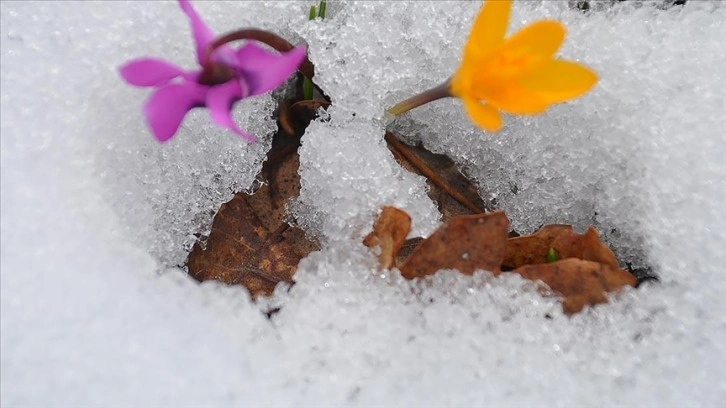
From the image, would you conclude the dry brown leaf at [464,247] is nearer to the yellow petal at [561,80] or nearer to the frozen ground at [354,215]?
the frozen ground at [354,215]

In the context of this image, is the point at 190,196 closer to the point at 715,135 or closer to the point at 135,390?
the point at 135,390

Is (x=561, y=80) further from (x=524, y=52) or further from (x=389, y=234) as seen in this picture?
(x=389, y=234)

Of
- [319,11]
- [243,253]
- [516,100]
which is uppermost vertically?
[516,100]

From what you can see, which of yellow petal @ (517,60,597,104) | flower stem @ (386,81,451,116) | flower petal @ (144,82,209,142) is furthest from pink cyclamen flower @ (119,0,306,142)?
yellow petal @ (517,60,597,104)

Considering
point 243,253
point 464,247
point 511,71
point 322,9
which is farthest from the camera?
point 322,9

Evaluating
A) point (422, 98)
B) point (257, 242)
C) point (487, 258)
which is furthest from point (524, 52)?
point (257, 242)

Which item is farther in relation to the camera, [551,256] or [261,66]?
[551,256]
